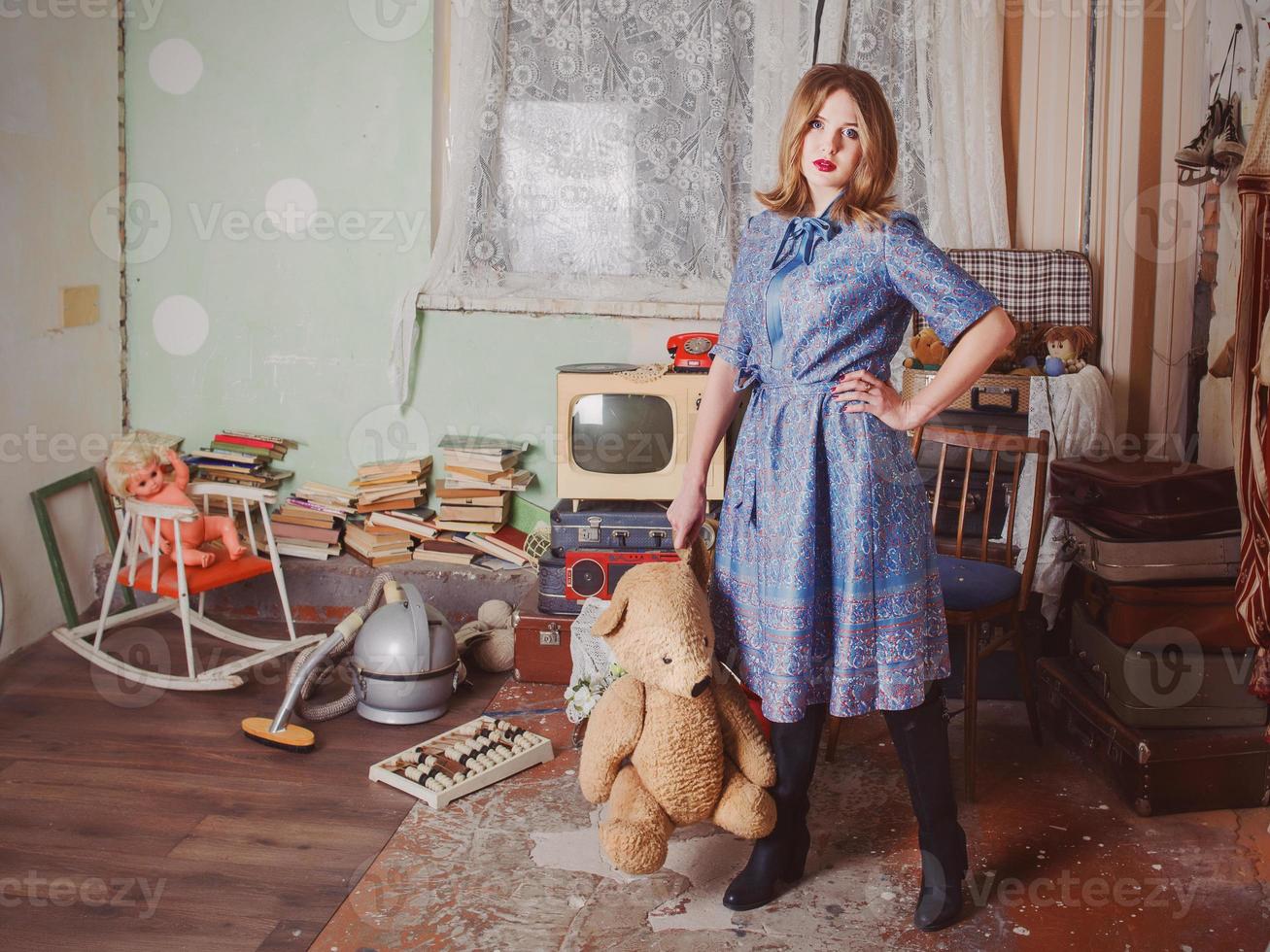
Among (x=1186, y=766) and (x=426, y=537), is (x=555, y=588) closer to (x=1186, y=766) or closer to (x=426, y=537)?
(x=426, y=537)

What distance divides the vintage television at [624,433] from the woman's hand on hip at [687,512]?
135 cm

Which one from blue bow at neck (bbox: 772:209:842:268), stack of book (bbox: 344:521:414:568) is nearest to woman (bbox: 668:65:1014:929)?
blue bow at neck (bbox: 772:209:842:268)

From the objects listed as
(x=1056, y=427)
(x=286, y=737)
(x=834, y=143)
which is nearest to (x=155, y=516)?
(x=286, y=737)

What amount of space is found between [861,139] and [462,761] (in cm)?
189

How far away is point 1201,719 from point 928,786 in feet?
3.52

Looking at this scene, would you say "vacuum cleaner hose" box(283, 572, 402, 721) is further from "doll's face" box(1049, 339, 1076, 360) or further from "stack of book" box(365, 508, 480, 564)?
"doll's face" box(1049, 339, 1076, 360)

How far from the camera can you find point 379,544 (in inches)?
171

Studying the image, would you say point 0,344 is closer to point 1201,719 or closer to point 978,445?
point 978,445

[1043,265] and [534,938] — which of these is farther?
[1043,265]

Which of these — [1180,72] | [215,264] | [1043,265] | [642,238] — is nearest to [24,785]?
[215,264]

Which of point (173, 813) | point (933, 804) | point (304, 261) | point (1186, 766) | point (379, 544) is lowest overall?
point (173, 813)

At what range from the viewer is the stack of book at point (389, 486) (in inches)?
173

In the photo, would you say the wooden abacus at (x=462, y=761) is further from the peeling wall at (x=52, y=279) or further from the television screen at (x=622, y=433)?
the peeling wall at (x=52, y=279)

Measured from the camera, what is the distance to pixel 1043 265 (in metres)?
4.07
